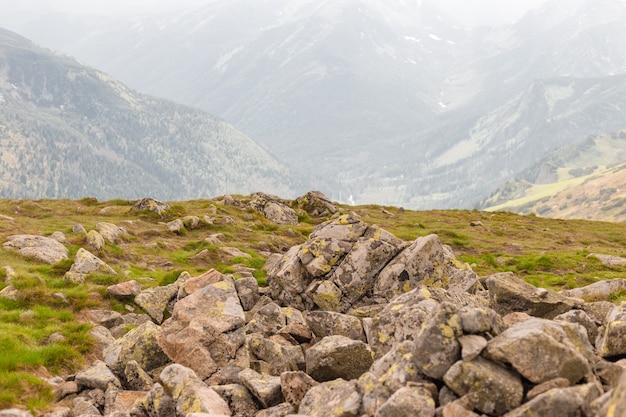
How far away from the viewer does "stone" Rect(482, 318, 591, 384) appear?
36.0ft

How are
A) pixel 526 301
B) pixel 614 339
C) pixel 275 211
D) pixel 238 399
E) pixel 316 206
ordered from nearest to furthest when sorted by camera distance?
1. pixel 614 339
2. pixel 238 399
3. pixel 526 301
4. pixel 275 211
5. pixel 316 206

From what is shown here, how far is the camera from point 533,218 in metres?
77.3

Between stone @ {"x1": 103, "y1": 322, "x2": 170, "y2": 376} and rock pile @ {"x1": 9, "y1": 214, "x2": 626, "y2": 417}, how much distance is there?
48 mm

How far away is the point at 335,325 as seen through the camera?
1903cm

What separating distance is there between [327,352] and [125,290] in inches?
546

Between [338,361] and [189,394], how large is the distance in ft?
15.4

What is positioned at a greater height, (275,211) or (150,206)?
(275,211)

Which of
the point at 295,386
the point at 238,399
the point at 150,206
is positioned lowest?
the point at 238,399

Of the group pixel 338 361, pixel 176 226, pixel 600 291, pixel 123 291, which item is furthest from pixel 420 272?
pixel 176 226

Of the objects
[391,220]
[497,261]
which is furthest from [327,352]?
[391,220]

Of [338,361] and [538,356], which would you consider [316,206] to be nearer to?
[338,361]

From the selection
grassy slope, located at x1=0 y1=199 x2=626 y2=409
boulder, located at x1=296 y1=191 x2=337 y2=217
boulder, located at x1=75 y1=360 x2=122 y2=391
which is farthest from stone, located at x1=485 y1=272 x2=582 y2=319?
boulder, located at x1=296 y1=191 x2=337 y2=217

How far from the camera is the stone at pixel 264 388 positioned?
46.9ft

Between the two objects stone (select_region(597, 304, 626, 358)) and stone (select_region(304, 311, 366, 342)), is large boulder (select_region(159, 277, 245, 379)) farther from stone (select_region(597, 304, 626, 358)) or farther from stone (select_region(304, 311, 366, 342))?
stone (select_region(597, 304, 626, 358))
